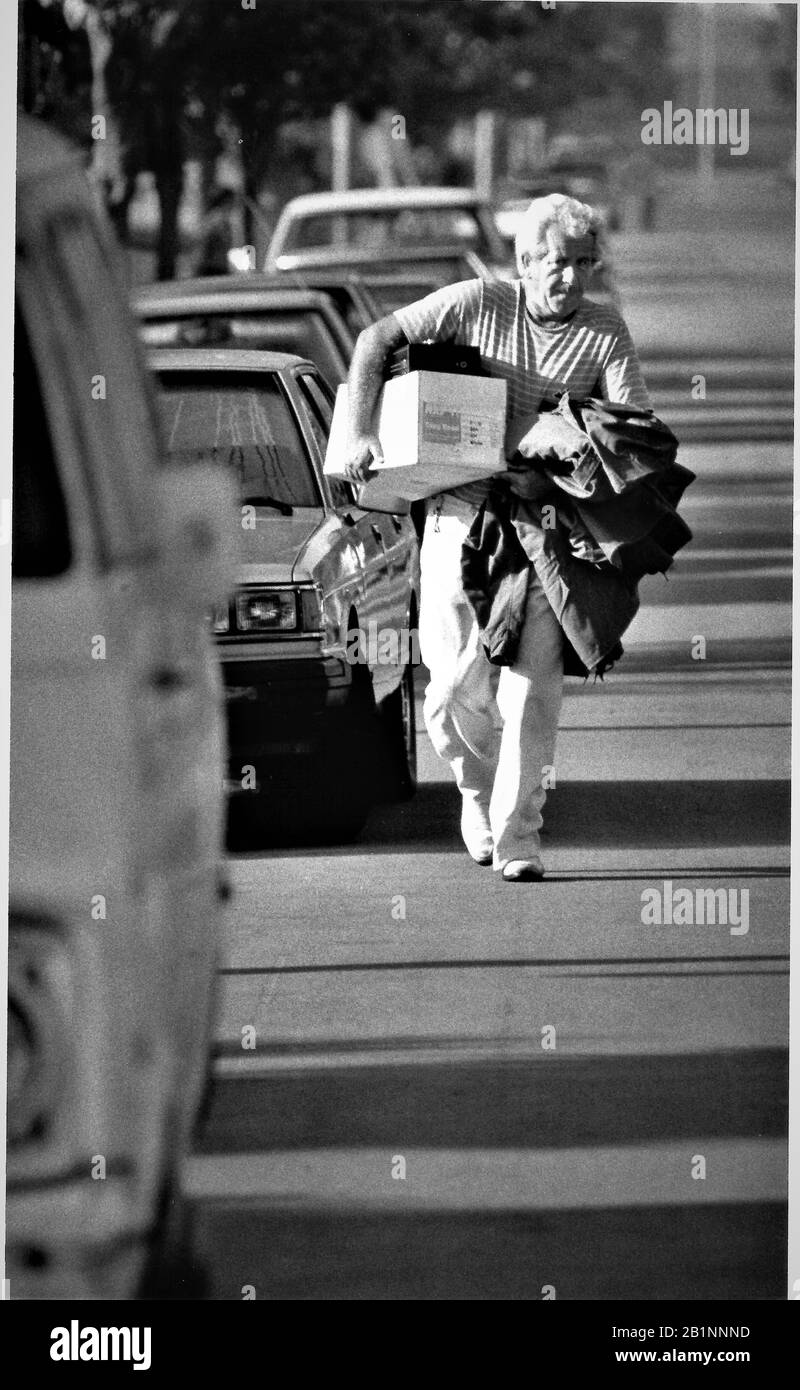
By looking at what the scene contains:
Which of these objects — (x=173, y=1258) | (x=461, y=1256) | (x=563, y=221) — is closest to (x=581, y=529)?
(x=563, y=221)

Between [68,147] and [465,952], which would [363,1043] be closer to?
[465,952]

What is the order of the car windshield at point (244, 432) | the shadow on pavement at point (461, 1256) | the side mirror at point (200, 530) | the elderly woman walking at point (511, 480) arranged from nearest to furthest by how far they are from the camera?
the side mirror at point (200, 530)
the shadow on pavement at point (461, 1256)
the car windshield at point (244, 432)
the elderly woman walking at point (511, 480)

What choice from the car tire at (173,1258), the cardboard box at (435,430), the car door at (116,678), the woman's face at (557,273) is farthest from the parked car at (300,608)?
the car tire at (173,1258)

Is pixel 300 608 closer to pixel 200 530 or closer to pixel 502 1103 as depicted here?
pixel 200 530

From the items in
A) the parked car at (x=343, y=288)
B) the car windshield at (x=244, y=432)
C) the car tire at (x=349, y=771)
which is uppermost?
the parked car at (x=343, y=288)

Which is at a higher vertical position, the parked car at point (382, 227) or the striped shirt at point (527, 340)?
the parked car at point (382, 227)

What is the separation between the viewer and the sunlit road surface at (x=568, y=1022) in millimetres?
4555

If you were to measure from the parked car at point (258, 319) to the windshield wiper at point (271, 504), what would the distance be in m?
0.30

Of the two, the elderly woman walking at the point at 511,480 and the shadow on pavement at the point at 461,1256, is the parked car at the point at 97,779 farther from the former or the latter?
the elderly woman walking at the point at 511,480

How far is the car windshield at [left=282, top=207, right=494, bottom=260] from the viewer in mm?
4773

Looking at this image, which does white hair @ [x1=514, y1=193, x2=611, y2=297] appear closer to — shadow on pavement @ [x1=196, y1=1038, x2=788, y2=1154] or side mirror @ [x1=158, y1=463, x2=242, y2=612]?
side mirror @ [x1=158, y1=463, x2=242, y2=612]

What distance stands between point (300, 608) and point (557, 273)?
0.91m

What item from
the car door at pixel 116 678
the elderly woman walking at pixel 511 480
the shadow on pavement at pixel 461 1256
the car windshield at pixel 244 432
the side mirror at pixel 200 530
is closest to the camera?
the car door at pixel 116 678

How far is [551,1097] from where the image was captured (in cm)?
464
